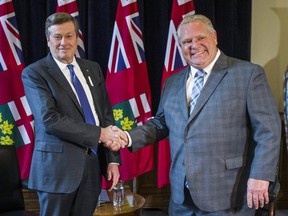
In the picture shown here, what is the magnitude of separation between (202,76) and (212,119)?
225mm

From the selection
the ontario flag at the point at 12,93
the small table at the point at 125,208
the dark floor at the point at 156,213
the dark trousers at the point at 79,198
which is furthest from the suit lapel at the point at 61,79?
the dark floor at the point at 156,213

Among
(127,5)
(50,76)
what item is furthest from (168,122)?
(127,5)

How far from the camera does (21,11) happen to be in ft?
10.7

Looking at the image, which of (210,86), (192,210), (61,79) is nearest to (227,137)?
(210,86)

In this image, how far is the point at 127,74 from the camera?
3.20 m

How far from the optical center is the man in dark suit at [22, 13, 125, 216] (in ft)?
6.18

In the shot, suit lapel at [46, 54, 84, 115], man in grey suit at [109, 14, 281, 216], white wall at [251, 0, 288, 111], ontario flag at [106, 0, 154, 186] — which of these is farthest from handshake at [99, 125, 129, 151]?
white wall at [251, 0, 288, 111]

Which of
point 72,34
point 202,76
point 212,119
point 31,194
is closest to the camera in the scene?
point 212,119

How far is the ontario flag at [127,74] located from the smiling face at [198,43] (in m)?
1.41

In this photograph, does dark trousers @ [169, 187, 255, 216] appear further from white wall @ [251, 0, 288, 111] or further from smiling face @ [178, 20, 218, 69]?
white wall @ [251, 0, 288, 111]

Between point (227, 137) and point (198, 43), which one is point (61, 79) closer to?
point (198, 43)

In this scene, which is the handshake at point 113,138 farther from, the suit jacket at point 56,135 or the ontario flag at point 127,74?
the ontario flag at point 127,74

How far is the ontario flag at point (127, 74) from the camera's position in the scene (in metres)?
3.18

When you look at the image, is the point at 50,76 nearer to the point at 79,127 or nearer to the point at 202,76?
the point at 79,127
